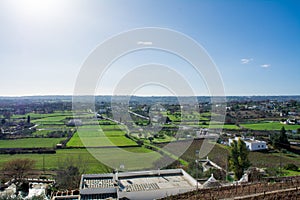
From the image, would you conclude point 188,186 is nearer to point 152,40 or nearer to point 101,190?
point 101,190

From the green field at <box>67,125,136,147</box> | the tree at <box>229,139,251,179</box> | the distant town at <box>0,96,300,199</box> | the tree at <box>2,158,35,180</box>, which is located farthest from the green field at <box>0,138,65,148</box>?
the tree at <box>229,139,251,179</box>

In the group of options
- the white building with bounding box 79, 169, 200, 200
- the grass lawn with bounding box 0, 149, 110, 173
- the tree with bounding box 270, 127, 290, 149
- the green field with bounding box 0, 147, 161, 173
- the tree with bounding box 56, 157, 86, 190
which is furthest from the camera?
the tree with bounding box 270, 127, 290, 149

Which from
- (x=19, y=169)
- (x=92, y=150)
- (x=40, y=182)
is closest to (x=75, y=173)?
(x=40, y=182)

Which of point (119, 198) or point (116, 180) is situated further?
point (116, 180)

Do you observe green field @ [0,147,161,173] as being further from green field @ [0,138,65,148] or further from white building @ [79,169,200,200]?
white building @ [79,169,200,200]

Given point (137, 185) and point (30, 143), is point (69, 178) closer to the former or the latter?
point (137, 185)

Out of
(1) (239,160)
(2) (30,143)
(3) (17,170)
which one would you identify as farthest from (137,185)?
(2) (30,143)

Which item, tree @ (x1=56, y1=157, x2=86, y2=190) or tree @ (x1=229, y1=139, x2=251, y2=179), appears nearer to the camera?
tree @ (x1=229, y1=139, x2=251, y2=179)
